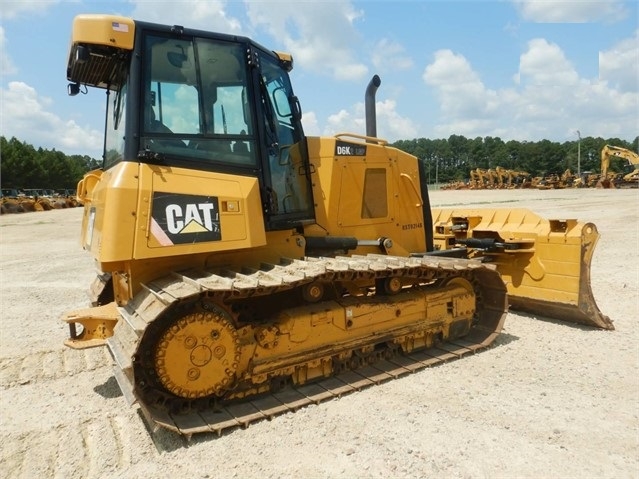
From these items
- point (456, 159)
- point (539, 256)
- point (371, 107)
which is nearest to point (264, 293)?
point (371, 107)

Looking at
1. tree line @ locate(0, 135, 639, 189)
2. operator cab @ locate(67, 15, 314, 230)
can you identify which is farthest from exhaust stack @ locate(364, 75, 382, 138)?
tree line @ locate(0, 135, 639, 189)

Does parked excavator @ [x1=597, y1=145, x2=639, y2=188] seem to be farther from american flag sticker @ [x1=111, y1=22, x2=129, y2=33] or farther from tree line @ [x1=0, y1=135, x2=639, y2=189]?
american flag sticker @ [x1=111, y1=22, x2=129, y2=33]

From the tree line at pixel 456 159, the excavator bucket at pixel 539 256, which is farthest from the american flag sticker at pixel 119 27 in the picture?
the tree line at pixel 456 159

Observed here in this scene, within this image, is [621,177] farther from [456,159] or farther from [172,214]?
[456,159]

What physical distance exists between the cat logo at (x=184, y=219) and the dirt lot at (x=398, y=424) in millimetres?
1489

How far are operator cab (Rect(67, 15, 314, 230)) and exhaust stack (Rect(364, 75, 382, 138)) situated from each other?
152 cm

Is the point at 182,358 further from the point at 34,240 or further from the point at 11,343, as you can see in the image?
the point at 34,240

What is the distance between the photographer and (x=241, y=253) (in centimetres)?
425

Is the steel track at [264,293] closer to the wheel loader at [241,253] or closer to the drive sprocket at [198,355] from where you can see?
the wheel loader at [241,253]

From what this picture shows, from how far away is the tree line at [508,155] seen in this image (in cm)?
9370

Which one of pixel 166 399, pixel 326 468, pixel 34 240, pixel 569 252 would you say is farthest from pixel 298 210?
pixel 34 240

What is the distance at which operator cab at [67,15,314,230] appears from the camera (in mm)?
3746

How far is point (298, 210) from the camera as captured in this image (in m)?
4.70

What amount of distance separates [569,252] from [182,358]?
4725 mm
